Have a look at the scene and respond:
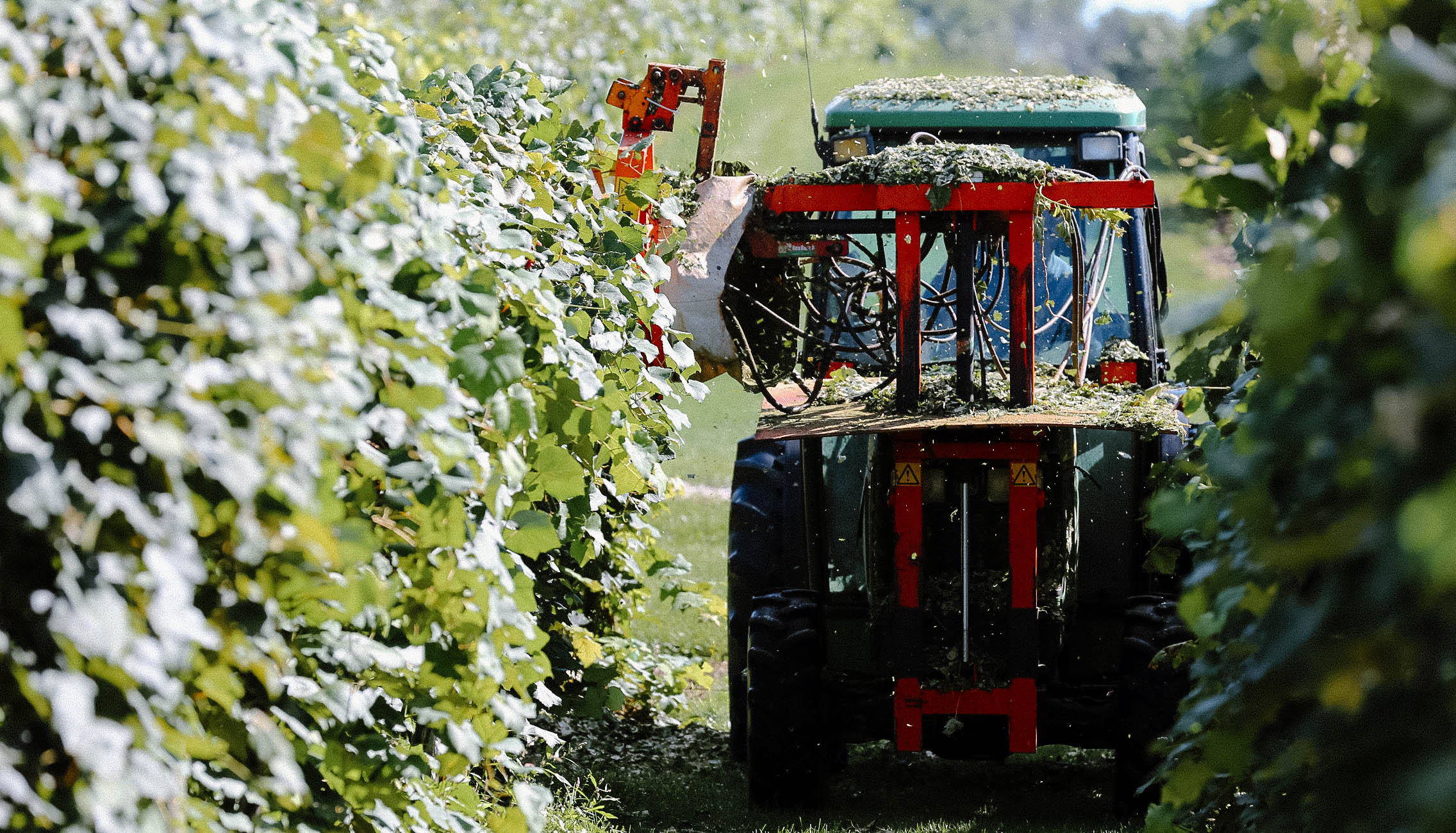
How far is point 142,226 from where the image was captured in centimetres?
165

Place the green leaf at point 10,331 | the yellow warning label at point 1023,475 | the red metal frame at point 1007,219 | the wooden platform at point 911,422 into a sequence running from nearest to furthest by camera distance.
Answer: the green leaf at point 10,331, the wooden platform at point 911,422, the red metal frame at point 1007,219, the yellow warning label at point 1023,475

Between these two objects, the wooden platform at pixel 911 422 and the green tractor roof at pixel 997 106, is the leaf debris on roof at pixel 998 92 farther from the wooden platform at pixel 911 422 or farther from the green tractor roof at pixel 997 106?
the wooden platform at pixel 911 422

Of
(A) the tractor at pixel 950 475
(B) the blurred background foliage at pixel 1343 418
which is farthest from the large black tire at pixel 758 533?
(B) the blurred background foliage at pixel 1343 418

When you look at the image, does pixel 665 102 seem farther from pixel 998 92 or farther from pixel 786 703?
pixel 786 703

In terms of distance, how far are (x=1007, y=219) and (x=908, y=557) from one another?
1.08m

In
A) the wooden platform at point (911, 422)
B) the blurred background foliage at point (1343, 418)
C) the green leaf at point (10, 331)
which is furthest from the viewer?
the wooden platform at point (911, 422)

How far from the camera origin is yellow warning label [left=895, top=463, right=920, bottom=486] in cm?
425

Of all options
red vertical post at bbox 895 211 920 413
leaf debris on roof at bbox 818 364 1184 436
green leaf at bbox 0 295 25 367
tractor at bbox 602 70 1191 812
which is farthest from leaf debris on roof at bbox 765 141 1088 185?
green leaf at bbox 0 295 25 367

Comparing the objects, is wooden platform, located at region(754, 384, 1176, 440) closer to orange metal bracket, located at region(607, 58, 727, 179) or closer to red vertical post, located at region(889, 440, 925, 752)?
red vertical post, located at region(889, 440, 925, 752)

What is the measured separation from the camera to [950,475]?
4.34 m

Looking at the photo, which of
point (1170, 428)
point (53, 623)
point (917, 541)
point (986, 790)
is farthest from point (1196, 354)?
point (986, 790)

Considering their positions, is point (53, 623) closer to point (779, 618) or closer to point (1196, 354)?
point (1196, 354)

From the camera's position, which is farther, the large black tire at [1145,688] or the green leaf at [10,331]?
the large black tire at [1145,688]

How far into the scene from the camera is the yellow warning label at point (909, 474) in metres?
4.25
